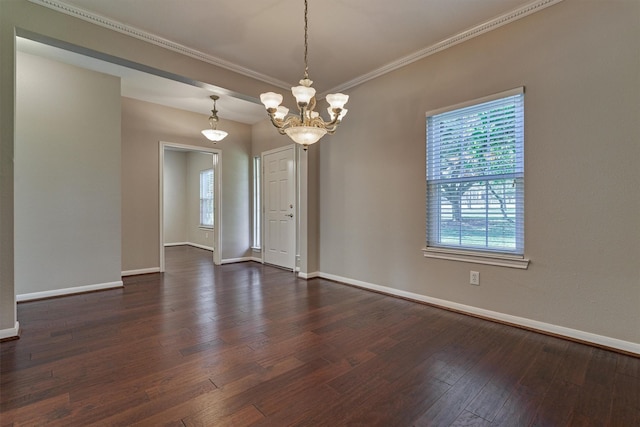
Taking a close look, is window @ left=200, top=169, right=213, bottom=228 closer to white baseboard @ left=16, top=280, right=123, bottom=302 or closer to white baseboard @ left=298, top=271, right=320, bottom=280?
white baseboard @ left=16, top=280, right=123, bottom=302

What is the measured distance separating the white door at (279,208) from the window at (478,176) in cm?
259

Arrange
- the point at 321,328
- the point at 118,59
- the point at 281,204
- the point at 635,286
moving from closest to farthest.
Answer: the point at 635,286 → the point at 321,328 → the point at 118,59 → the point at 281,204

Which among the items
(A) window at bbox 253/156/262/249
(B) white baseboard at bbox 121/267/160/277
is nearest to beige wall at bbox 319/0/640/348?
(A) window at bbox 253/156/262/249

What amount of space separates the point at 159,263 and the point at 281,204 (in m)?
2.33

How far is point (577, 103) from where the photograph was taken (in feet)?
7.95

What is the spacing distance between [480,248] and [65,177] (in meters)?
4.91

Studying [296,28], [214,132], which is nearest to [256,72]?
[296,28]

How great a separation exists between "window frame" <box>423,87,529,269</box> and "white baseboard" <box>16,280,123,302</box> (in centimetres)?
412

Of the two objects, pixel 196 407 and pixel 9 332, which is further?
pixel 9 332

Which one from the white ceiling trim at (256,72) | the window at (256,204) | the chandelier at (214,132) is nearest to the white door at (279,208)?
the window at (256,204)

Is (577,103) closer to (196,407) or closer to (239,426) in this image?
(239,426)

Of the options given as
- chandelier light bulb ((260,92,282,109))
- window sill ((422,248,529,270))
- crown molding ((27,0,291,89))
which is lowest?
window sill ((422,248,529,270))

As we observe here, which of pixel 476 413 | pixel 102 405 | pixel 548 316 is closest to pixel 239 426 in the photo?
pixel 102 405

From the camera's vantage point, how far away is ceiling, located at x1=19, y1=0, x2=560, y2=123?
2602mm
